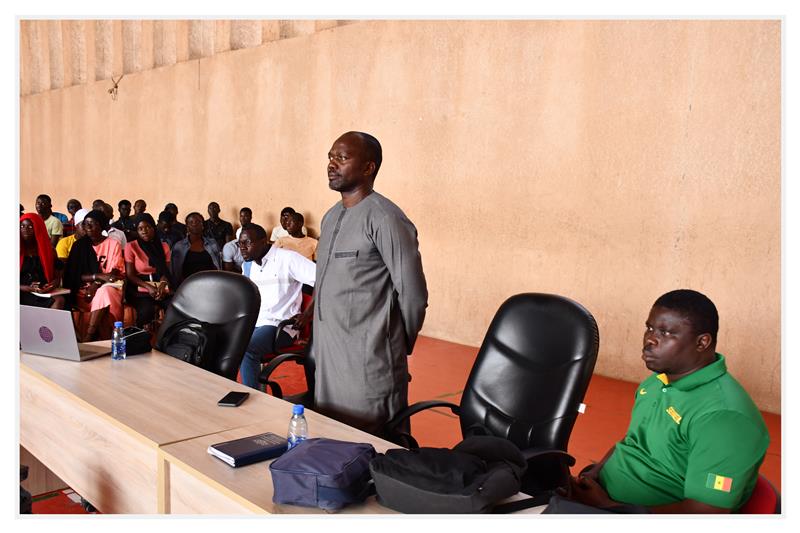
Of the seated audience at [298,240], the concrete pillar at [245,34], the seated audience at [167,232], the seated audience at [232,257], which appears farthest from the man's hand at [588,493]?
the concrete pillar at [245,34]

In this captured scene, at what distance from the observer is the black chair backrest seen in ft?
7.16

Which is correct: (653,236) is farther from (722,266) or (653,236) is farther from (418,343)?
(418,343)

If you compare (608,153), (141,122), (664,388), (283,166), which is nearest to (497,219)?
(608,153)

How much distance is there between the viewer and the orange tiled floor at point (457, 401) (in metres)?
3.72

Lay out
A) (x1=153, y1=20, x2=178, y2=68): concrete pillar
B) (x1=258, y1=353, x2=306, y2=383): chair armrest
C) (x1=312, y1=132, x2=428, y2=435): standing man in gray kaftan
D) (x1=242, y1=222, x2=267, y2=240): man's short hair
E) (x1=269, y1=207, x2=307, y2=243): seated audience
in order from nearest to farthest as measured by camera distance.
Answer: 1. (x1=312, y1=132, x2=428, y2=435): standing man in gray kaftan
2. (x1=258, y1=353, x2=306, y2=383): chair armrest
3. (x1=242, y1=222, x2=267, y2=240): man's short hair
4. (x1=269, y1=207, x2=307, y2=243): seated audience
5. (x1=153, y1=20, x2=178, y2=68): concrete pillar

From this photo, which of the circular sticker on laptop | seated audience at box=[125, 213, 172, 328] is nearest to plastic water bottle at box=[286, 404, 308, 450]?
the circular sticker on laptop

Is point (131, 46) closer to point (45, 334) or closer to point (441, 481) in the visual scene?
point (45, 334)

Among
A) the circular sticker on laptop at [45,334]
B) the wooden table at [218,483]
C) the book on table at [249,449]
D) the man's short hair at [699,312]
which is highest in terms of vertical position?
the man's short hair at [699,312]

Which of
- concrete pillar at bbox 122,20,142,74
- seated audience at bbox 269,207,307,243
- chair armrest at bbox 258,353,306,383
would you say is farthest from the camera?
concrete pillar at bbox 122,20,142,74

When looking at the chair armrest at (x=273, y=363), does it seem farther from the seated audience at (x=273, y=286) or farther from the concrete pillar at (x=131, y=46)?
the concrete pillar at (x=131, y=46)

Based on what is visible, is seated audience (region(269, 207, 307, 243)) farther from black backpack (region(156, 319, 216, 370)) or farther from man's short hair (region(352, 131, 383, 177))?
man's short hair (region(352, 131, 383, 177))

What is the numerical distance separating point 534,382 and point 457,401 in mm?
2228

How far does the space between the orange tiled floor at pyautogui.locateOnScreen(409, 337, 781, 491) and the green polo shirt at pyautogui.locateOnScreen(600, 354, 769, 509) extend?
1.43 m

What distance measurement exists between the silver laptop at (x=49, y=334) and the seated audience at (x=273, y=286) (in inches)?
43.4
